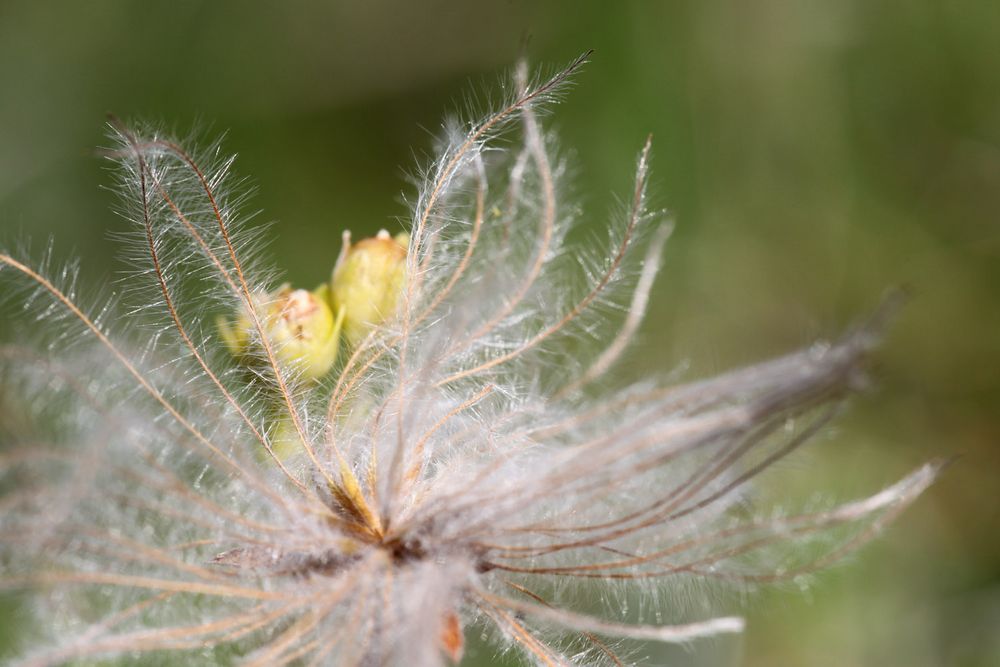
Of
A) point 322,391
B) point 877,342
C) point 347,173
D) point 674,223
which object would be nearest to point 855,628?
point 674,223

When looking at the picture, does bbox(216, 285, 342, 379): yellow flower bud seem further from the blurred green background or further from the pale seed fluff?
the blurred green background

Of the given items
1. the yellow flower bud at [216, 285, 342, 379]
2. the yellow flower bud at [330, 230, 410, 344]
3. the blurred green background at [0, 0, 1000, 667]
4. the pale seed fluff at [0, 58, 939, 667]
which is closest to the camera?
the pale seed fluff at [0, 58, 939, 667]

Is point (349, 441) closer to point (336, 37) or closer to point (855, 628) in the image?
point (855, 628)

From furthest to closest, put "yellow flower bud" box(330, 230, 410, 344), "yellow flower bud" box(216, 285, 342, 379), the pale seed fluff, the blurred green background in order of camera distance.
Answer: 1. the blurred green background
2. "yellow flower bud" box(330, 230, 410, 344)
3. "yellow flower bud" box(216, 285, 342, 379)
4. the pale seed fluff

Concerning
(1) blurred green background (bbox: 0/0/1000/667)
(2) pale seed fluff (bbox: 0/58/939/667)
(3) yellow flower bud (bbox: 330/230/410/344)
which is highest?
(1) blurred green background (bbox: 0/0/1000/667)

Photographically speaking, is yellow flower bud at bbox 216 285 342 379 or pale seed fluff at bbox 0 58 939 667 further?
yellow flower bud at bbox 216 285 342 379

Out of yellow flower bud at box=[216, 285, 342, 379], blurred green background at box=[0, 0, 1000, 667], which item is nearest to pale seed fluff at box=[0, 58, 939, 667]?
yellow flower bud at box=[216, 285, 342, 379]

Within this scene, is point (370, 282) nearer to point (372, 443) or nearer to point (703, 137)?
point (372, 443)

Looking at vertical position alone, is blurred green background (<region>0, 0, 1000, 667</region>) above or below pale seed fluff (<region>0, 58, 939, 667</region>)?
above
